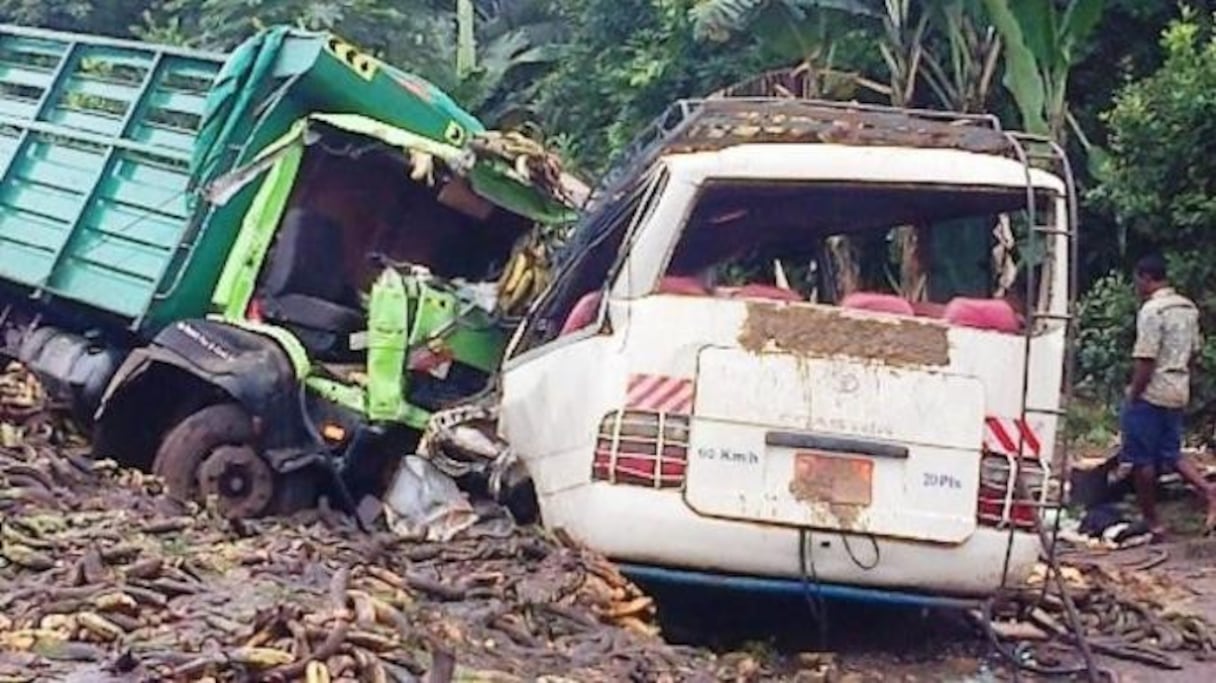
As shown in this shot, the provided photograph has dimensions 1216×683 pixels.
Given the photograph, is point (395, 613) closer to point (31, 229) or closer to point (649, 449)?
point (649, 449)

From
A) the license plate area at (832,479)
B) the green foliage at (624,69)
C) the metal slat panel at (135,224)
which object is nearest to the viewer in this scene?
the license plate area at (832,479)

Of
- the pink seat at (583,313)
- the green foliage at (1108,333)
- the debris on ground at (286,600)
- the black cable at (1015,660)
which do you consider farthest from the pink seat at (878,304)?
the green foliage at (1108,333)

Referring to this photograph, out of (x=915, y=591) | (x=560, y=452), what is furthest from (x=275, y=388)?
(x=915, y=591)

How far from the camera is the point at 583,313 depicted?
7.14m

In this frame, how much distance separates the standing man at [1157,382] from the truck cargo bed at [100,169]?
16.1ft

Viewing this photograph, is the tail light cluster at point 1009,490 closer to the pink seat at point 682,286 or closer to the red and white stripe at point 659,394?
the red and white stripe at point 659,394

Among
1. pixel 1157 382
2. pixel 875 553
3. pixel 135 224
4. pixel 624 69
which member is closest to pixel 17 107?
pixel 135 224

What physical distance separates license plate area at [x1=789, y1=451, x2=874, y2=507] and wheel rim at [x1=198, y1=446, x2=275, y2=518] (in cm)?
298

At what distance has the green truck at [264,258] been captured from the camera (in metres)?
8.55

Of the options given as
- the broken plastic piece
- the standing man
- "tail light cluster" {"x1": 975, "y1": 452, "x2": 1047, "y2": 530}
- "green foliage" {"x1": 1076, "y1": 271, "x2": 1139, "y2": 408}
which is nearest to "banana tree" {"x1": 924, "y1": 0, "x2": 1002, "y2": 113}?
"green foliage" {"x1": 1076, "y1": 271, "x2": 1139, "y2": 408}

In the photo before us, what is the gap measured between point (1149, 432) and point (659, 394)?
455 cm

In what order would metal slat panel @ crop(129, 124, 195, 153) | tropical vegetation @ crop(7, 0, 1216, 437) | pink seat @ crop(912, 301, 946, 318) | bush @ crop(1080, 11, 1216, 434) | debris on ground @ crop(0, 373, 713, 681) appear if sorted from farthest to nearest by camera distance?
tropical vegetation @ crop(7, 0, 1216, 437)
bush @ crop(1080, 11, 1216, 434)
metal slat panel @ crop(129, 124, 195, 153)
pink seat @ crop(912, 301, 946, 318)
debris on ground @ crop(0, 373, 713, 681)

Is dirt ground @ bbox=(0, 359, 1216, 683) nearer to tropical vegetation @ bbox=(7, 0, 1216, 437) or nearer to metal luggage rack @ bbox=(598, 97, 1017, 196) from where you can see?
tropical vegetation @ bbox=(7, 0, 1216, 437)

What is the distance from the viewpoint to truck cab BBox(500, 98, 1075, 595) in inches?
252
